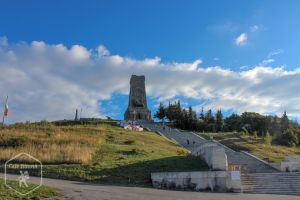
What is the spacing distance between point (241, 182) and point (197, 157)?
21.6 feet

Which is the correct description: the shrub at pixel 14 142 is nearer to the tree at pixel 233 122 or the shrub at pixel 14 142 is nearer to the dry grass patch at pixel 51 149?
the dry grass patch at pixel 51 149

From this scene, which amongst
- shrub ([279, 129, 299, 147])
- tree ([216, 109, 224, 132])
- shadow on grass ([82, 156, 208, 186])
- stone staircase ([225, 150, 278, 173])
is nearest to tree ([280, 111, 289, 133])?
tree ([216, 109, 224, 132])

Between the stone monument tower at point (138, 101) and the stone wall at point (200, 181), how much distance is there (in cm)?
5739

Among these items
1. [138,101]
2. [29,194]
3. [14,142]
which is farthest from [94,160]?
[138,101]

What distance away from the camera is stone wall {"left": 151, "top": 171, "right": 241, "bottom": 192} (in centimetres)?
1752

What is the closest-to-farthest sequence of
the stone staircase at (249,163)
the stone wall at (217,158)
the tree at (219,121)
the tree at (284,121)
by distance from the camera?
the stone wall at (217,158), the stone staircase at (249,163), the tree at (284,121), the tree at (219,121)

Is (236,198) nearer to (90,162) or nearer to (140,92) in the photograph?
(90,162)

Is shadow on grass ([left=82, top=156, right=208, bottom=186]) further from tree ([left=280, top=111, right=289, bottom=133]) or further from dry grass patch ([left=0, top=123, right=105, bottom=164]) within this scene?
tree ([left=280, top=111, right=289, bottom=133])

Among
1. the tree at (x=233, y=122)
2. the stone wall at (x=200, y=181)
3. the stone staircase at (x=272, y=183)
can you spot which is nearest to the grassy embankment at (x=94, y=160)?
the stone wall at (x=200, y=181)

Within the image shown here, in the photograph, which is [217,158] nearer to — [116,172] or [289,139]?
[116,172]

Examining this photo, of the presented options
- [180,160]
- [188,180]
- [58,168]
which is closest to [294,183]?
[188,180]

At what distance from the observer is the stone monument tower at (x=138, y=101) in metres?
75.7

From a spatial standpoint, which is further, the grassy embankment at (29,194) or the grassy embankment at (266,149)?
the grassy embankment at (266,149)

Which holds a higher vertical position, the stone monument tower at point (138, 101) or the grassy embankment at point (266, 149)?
the stone monument tower at point (138, 101)
